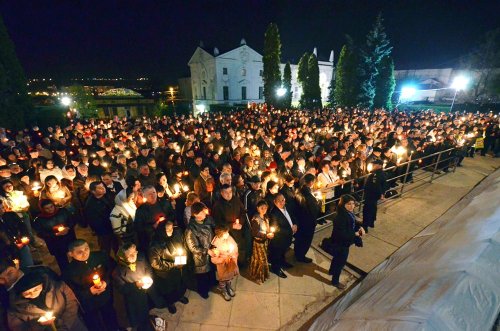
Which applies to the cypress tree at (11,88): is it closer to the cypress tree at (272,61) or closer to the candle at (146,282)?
the candle at (146,282)

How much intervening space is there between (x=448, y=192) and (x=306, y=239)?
255 inches

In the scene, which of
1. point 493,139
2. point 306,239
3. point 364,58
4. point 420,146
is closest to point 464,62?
point 364,58

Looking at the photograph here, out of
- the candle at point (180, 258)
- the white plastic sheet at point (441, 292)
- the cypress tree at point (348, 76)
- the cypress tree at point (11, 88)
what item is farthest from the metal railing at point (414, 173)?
the cypress tree at point (348, 76)

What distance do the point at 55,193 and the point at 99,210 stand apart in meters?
1.41

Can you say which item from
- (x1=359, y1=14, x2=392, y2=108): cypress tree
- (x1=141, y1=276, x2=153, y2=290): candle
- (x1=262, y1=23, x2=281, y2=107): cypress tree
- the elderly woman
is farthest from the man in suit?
(x1=359, y1=14, x2=392, y2=108): cypress tree

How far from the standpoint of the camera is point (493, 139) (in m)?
13.3

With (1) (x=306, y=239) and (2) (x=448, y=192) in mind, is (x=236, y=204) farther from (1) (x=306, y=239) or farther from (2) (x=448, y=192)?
(2) (x=448, y=192)

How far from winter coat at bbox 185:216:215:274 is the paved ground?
28.6 inches

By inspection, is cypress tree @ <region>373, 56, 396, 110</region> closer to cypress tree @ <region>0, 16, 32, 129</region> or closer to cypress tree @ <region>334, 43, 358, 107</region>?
cypress tree @ <region>334, 43, 358, 107</region>

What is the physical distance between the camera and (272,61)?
3822 cm

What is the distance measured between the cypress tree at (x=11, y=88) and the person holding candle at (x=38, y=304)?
70.1ft

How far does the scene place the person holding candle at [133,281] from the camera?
11.2ft

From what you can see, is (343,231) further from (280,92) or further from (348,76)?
(348,76)

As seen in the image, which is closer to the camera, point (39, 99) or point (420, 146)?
point (420, 146)
